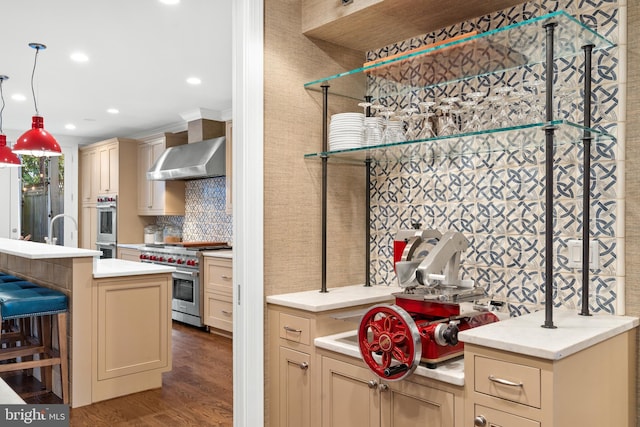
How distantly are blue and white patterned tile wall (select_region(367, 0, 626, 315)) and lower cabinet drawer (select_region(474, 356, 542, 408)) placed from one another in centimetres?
64

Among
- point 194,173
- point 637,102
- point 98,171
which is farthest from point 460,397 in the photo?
point 98,171

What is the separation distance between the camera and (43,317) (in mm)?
3598

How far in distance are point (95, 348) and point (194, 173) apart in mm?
2696

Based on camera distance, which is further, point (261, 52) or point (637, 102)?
point (261, 52)

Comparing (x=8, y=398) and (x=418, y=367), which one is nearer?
(x=8, y=398)

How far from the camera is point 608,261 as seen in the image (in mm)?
1815

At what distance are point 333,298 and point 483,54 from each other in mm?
1179

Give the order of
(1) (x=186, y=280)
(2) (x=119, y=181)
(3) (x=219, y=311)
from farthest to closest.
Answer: (2) (x=119, y=181) < (1) (x=186, y=280) < (3) (x=219, y=311)

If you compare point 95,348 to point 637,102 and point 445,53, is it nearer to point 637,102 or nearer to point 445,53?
point 445,53

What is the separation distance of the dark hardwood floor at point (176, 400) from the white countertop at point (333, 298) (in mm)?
1190

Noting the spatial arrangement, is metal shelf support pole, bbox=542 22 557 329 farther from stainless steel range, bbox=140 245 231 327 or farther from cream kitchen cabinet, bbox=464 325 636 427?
stainless steel range, bbox=140 245 231 327

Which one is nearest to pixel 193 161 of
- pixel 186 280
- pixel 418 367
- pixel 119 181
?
pixel 186 280

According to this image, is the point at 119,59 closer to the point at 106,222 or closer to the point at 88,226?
the point at 106,222

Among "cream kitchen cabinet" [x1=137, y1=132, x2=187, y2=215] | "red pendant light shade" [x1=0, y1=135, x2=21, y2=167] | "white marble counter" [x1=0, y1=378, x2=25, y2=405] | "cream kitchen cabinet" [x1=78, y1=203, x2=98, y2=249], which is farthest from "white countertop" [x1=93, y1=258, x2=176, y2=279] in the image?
"cream kitchen cabinet" [x1=78, y1=203, x2=98, y2=249]
